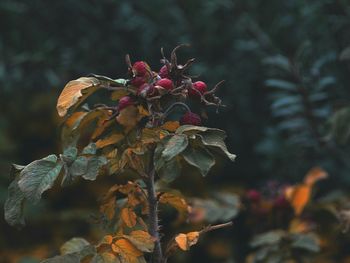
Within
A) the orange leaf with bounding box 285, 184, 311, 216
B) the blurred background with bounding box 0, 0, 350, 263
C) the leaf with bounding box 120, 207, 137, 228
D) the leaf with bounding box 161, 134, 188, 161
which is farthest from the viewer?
the blurred background with bounding box 0, 0, 350, 263

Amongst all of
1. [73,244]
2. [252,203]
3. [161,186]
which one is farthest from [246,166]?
[73,244]

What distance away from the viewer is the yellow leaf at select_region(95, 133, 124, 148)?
116 centimetres

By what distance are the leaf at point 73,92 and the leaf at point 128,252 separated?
0.24 meters

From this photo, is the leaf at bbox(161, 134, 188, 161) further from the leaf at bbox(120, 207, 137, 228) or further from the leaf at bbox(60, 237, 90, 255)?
the leaf at bbox(60, 237, 90, 255)

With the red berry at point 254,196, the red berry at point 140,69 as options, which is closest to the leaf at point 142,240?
the red berry at point 140,69

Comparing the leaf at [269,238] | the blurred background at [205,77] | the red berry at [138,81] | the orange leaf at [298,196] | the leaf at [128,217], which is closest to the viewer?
the red berry at [138,81]

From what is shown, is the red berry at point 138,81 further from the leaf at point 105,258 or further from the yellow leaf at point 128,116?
the leaf at point 105,258

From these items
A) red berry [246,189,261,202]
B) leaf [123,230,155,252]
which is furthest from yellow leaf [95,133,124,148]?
red berry [246,189,261,202]

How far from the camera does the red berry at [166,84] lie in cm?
112

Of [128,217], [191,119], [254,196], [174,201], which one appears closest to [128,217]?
[128,217]

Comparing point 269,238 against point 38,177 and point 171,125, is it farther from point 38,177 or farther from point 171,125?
point 38,177

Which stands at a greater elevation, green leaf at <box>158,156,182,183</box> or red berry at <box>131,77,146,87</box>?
red berry at <box>131,77,146,87</box>

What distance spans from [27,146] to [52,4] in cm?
73

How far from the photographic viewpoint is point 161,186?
5.22 feet
